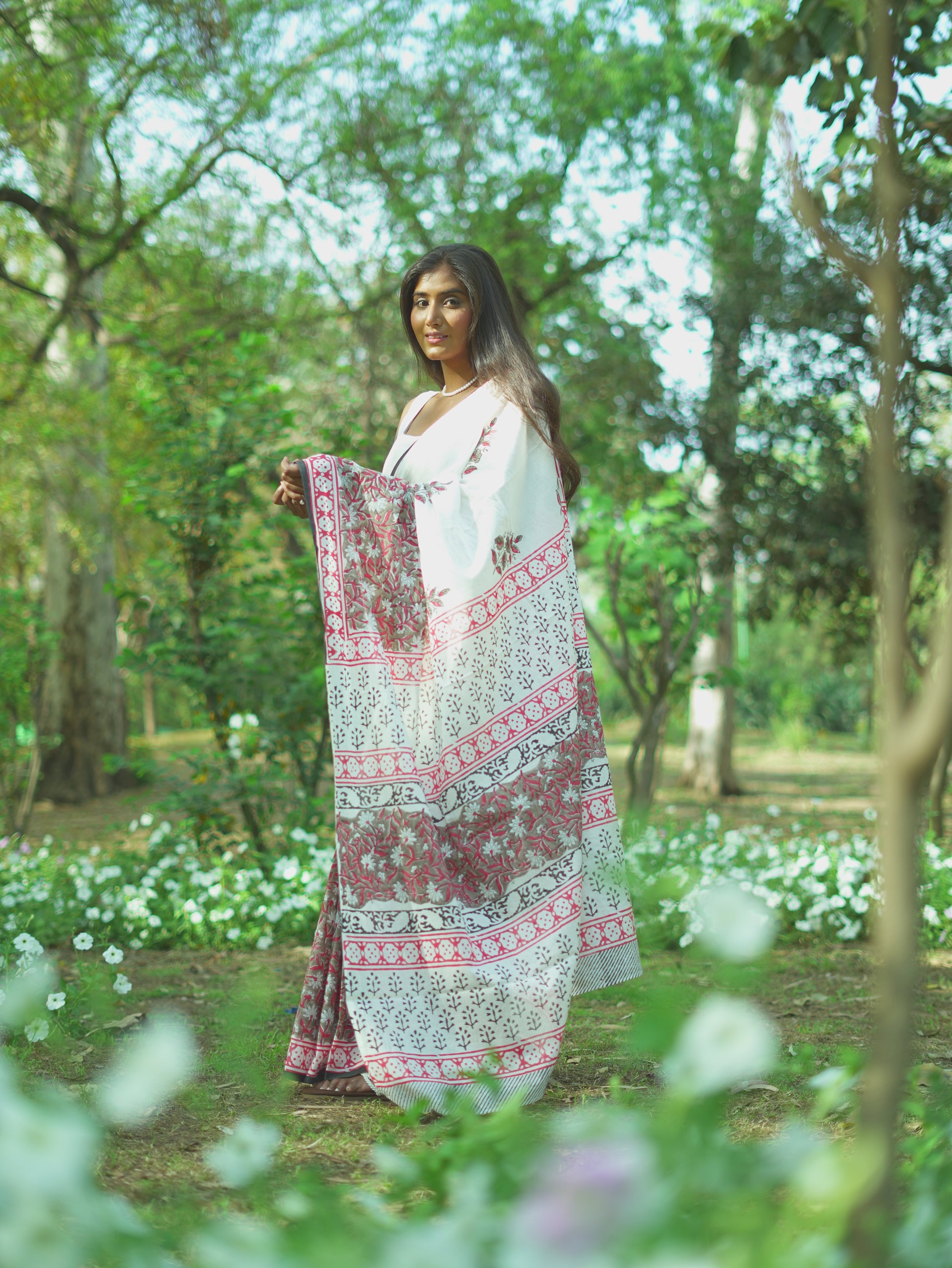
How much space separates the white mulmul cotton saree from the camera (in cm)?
264

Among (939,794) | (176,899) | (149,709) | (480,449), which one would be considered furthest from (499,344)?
(149,709)

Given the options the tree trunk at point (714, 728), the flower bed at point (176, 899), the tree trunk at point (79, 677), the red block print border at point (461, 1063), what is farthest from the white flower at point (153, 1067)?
the tree trunk at point (79, 677)

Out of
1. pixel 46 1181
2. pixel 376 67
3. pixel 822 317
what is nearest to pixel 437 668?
pixel 46 1181

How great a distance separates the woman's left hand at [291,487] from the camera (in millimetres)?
2934

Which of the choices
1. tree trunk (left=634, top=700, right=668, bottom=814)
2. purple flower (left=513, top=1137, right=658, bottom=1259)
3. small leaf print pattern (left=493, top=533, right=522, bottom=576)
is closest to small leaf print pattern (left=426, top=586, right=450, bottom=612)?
small leaf print pattern (left=493, top=533, right=522, bottom=576)

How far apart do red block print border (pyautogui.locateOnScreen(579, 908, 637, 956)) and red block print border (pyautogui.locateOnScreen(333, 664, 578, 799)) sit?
0.50 meters

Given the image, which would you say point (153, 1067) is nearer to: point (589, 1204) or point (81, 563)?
point (589, 1204)

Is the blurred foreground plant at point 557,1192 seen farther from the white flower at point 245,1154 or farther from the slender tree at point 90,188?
the slender tree at point 90,188

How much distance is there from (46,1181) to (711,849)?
4.24 meters

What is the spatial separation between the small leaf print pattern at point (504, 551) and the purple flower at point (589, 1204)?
1971 millimetres

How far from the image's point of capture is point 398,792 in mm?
2734

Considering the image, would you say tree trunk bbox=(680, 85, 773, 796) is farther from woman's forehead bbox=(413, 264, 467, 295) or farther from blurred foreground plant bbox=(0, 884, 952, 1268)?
blurred foreground plant bbox=(0, 884, 952, 1268)

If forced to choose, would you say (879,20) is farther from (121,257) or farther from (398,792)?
(121,257)

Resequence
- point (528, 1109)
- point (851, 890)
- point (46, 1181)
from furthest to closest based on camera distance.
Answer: point (851, 890), point (528, 1109), point (46, 1181)
